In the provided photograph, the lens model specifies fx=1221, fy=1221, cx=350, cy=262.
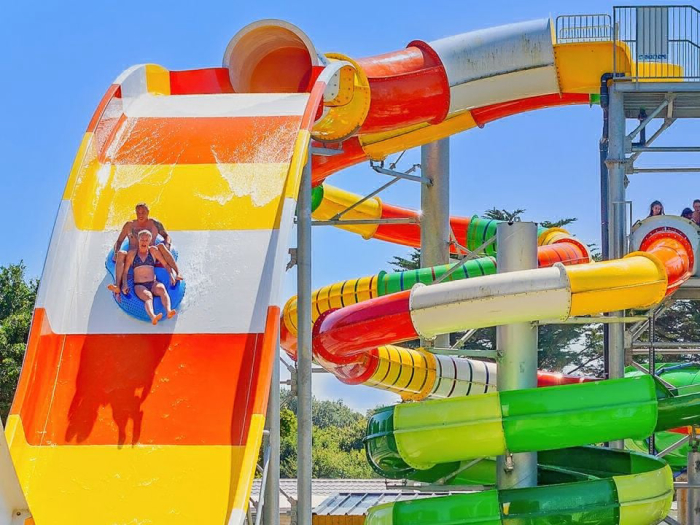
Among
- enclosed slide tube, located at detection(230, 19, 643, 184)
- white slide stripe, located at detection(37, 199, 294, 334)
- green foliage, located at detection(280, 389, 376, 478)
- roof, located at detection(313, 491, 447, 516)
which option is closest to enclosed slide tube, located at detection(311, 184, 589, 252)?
enclosed slide tube, located at detection(230, 19, 643, 184)

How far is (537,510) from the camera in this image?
972 cm

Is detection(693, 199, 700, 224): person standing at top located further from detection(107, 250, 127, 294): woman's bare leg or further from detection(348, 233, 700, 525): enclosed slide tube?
detection(107, 250, 127, 294): woman's bare leg

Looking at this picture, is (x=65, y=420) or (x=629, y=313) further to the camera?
(x=629, y=313)

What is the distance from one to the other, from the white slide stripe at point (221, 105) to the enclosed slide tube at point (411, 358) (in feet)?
10.3

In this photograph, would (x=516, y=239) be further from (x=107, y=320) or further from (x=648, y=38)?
(x=107, y=320)

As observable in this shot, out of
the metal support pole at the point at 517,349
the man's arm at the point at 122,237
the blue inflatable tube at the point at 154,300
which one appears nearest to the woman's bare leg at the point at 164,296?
the blue inflatable tube at the point at 154,300

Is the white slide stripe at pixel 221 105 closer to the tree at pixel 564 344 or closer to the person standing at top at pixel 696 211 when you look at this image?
the person standing at top at pixel 696 211

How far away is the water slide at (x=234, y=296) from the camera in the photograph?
8.14 metres

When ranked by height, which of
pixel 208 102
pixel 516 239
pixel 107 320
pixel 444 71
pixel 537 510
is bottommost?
pixel 537 510

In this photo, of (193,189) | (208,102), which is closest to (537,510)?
(193,189)

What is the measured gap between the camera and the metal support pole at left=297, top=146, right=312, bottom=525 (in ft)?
29.5

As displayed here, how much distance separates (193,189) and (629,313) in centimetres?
502

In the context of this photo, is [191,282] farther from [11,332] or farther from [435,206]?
[11,332]

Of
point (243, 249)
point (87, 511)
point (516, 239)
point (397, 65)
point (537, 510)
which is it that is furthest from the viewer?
point (397, 65)
